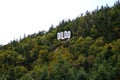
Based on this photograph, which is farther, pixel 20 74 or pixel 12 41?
pixel 12 41

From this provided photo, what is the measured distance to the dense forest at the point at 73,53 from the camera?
99838mm

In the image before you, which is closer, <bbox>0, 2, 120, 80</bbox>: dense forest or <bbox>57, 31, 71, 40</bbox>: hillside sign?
<bbox>0, 2, 120, 80</bbox>: dense forest

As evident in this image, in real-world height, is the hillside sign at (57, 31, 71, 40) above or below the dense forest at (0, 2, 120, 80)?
above

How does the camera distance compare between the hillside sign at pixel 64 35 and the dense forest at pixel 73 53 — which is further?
the hillside sign at pixel 64 35

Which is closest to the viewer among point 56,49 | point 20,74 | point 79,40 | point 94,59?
point 94,59

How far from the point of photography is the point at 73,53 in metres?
138

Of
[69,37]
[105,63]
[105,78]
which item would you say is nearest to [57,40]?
[69,37]

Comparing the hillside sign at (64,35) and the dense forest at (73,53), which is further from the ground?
the hillside sign at (64,35)

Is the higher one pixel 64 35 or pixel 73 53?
pixel 64 35

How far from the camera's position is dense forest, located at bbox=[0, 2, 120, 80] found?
3931 inches

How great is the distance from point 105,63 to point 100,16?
55.5 meters

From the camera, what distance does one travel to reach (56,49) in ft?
516

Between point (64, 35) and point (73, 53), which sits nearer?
point (73, 53)

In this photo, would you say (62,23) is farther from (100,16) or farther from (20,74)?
(20,74)
